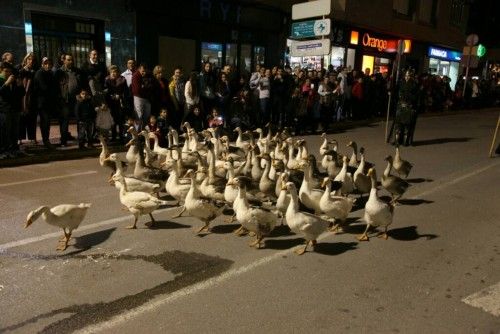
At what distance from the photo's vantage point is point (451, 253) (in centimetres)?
605

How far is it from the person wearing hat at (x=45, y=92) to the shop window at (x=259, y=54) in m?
12.0

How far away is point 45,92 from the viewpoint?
36.3ft

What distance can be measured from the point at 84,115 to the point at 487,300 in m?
9.89

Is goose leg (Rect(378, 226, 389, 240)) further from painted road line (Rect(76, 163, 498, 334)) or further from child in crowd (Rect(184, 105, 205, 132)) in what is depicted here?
child in crowd (Rect(184, 105, 205, 132))

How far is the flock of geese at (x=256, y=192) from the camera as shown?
6.17 m

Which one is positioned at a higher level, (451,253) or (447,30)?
(447,30)

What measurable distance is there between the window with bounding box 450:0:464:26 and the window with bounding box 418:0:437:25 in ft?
10.0

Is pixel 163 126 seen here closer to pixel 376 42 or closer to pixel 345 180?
pixel 345 180

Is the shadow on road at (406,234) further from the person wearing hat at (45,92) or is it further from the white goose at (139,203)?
the person wearing hat at (45,92)

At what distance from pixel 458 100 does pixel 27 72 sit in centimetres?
2582

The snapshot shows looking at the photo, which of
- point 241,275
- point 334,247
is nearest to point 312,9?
point 334,247

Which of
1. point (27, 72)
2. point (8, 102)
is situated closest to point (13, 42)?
point (27, 72)

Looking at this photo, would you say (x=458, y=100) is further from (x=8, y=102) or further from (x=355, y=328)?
(x=355, y=328)

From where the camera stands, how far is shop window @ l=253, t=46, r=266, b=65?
71.9ft
